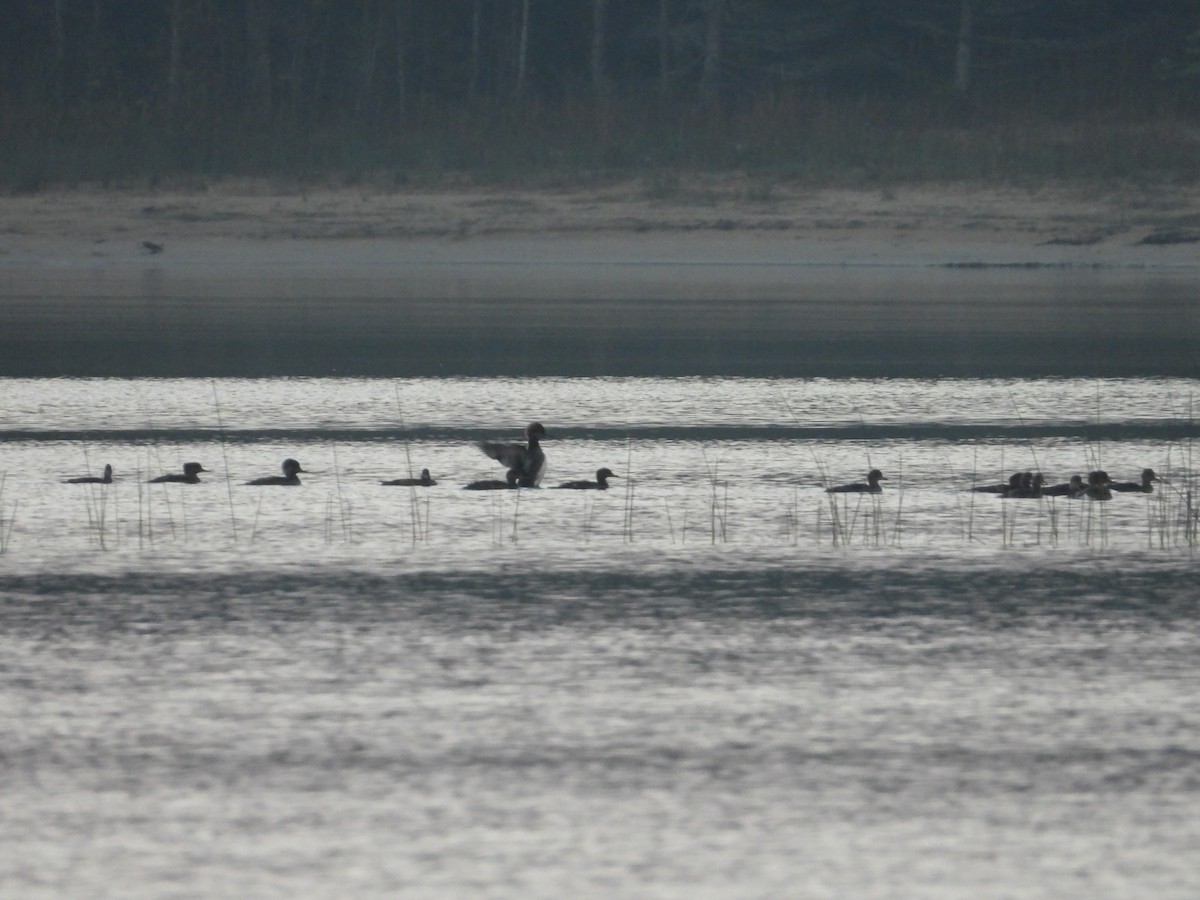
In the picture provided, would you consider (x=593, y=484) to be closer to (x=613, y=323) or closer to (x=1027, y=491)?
(x=1027, y=491)

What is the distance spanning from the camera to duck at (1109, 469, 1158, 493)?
15.2m

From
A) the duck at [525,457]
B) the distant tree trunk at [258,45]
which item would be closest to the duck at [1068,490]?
the duck at [525,457]

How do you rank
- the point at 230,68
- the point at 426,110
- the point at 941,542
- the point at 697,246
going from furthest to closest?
the point at 230,68, the point at 426,110, the point at 697,246, the point at 941,542

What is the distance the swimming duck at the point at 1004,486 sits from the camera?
49.9 ft

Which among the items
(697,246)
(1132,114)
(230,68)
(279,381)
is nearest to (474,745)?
(279,381)

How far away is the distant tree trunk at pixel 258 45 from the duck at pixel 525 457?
3953 cm

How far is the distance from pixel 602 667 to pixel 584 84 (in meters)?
47.2

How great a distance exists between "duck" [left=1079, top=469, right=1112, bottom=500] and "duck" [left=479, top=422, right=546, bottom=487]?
391 cm

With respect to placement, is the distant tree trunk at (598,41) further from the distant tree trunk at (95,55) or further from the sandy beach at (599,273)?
the distant tree trunk at (95,55)

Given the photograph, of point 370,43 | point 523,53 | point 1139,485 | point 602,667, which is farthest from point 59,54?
point 602,667

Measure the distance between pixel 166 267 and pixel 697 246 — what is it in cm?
1015

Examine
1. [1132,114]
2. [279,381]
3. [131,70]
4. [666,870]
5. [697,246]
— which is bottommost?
[666,870]

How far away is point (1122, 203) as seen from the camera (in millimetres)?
40812

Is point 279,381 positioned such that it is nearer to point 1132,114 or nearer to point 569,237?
point 569,237
